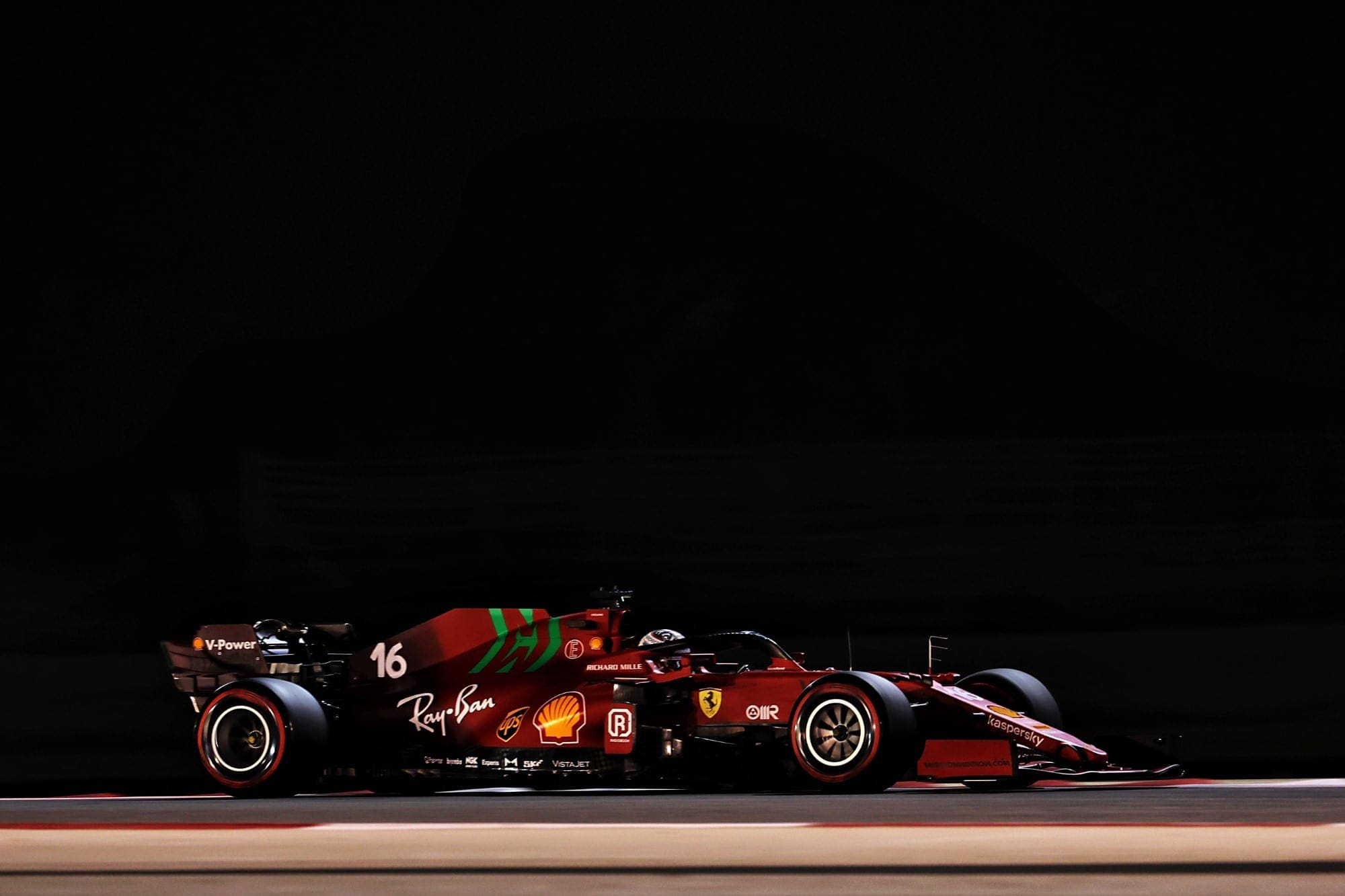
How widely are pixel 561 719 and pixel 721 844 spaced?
3.56 m

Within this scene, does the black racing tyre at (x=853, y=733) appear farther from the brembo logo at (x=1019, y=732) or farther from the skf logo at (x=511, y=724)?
the skf logo at (x=511, y=724)

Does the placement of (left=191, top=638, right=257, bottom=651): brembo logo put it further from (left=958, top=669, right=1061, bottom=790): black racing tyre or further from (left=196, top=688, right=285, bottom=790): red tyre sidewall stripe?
(left=958, top=669, right=1061, bottom=790): black racing tyre

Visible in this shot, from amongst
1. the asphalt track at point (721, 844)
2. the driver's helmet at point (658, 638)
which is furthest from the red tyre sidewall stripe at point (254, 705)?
the driver's helmet at point (658, 638)

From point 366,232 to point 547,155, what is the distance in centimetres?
166

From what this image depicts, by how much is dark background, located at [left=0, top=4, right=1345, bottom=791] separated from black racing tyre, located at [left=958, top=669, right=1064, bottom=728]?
276cm

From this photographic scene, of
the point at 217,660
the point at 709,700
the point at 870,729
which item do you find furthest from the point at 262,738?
the point at 870,729

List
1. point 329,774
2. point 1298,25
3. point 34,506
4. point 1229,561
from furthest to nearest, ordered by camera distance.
Answer: point 34,506 → point 1298,25 → point 1229,561 → point 329,774

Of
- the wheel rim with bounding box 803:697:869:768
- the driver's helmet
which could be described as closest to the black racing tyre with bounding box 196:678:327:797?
the driver's helmet

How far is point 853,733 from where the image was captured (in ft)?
28.5

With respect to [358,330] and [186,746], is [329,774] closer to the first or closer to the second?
[186,746]

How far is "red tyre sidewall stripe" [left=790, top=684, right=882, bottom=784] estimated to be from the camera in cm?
852

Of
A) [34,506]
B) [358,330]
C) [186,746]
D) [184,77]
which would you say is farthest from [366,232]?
[186,746]

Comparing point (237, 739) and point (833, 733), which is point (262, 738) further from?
point (833, 733)

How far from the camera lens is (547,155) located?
15.5m
